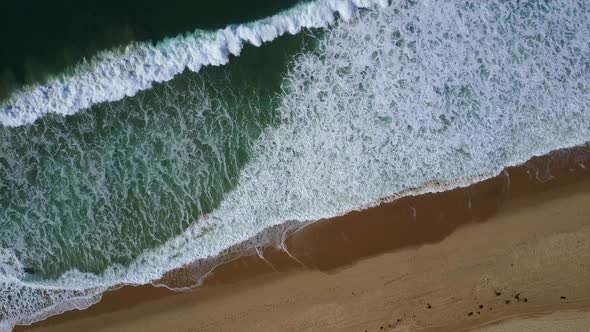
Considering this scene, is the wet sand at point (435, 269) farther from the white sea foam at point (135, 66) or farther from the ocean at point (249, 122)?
Answer: the white sea foam at point (135, 66)

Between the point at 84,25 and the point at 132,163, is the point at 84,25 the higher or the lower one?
the higher one

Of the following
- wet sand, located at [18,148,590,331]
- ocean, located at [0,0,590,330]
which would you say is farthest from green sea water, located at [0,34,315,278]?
wet sand, located at [18,148,590,331]

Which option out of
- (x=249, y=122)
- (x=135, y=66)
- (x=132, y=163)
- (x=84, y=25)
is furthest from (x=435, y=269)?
(x=84, y=25)

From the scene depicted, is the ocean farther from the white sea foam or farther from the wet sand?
the wet sand

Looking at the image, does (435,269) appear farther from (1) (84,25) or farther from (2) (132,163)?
(1) (84,25)

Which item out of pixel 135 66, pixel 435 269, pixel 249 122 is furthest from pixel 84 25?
pixel 435 269

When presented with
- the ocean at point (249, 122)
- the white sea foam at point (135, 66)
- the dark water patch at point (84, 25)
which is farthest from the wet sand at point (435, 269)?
the dark water patch at point (84, 25)

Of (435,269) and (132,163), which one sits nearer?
(435,269)

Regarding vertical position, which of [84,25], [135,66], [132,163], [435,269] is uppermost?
[84,25]
